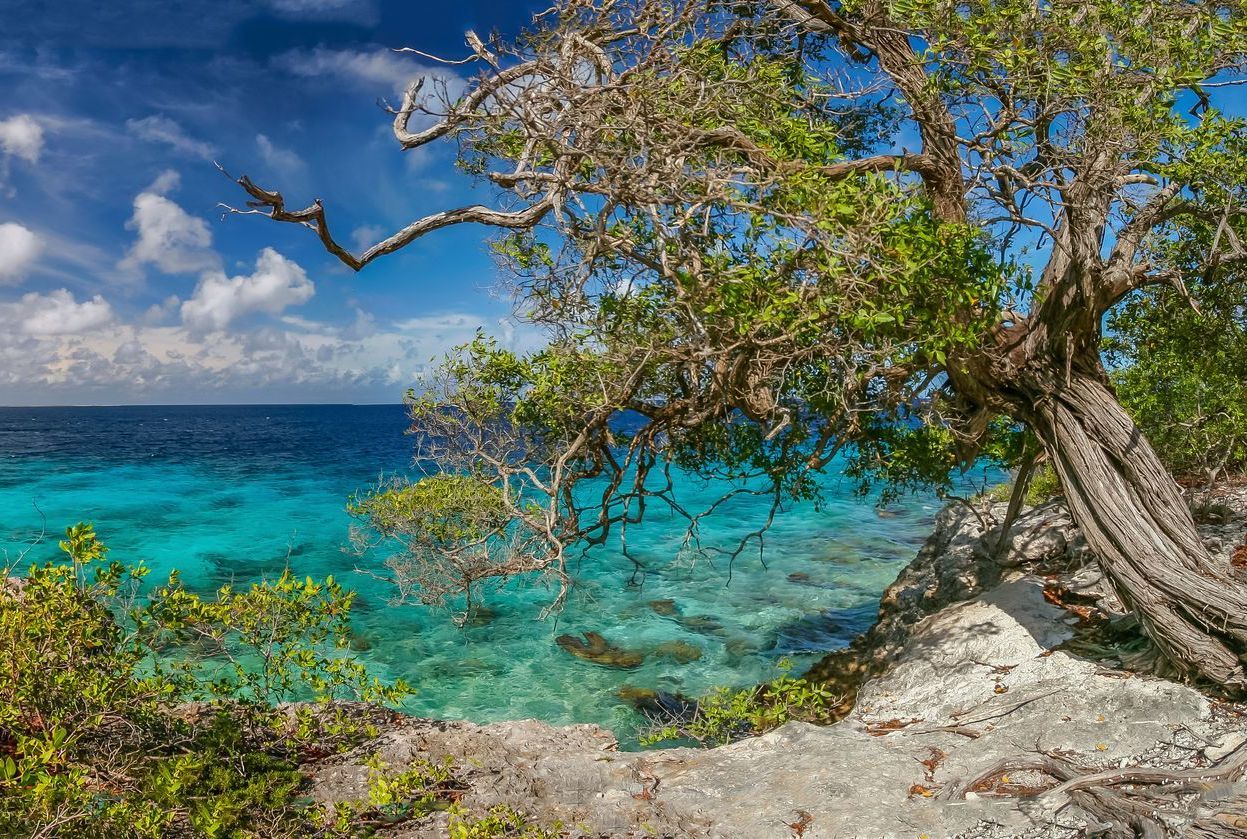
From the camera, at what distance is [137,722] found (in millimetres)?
6102

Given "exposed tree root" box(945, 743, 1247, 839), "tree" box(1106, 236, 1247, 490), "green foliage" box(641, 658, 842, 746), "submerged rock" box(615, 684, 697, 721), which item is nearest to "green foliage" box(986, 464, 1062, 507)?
"tree" box(1106, 236, 1247, 490)

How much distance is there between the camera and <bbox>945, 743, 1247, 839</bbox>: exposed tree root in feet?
14.8

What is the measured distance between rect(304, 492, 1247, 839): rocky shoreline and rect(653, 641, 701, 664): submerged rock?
571 centimetres

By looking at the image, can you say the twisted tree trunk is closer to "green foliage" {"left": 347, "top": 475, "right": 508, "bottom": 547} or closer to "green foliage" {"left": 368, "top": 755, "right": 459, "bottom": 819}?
"green foliage" {"left": 347, "top": 475, "right": 508, "bottom": 547}

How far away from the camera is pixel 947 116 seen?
24.3ft

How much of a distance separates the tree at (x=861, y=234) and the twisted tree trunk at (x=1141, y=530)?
0.8 inches

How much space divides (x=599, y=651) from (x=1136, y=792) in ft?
35.9

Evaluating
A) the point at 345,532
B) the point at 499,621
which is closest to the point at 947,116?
the point at 499,621

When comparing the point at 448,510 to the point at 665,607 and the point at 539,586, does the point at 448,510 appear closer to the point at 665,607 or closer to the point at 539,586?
the point at 665,607

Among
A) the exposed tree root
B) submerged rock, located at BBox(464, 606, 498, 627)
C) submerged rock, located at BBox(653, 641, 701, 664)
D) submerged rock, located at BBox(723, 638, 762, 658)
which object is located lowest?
submerged rock, located at BBox(464, 606, 498, 627)

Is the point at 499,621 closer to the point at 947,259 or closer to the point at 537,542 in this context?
the point at 537,542

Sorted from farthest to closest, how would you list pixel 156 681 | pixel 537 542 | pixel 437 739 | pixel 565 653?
1. pixel 565 653
2. pixel 537 542
3. pixel 437 739
4. pixel 156 681

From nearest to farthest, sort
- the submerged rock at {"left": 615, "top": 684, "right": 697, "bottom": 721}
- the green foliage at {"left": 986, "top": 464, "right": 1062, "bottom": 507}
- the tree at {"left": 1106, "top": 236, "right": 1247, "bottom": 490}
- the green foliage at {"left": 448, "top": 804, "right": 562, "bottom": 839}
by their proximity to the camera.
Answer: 1. the green foliage at {"left": 448, "top": 804, "right": 562, "bottom": 839}
2. the tree at {"left": 1106, "top": 236, "right": 1247, "bottom": 490}
3. the submerged rock at {"left": 615, "top": 684, "right": 697, "bottom": 721}
4. the green foliage at {"left": 986, "top": 464, "right": 1062, "bottom": 507}

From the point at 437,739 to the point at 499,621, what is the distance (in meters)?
10.5
